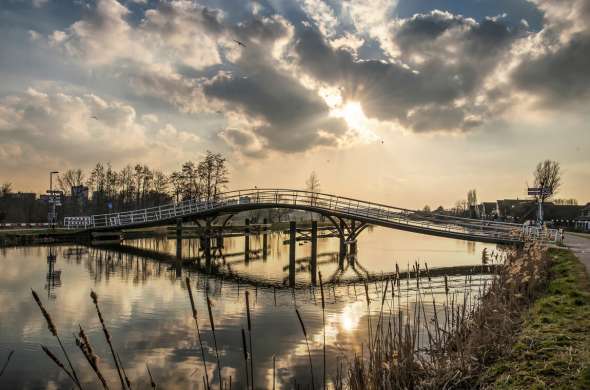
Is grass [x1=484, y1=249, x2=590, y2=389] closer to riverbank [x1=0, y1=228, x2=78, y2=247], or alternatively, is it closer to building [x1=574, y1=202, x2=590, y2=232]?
riverbank [x1=0, y1=228, x2=78, y2=247]

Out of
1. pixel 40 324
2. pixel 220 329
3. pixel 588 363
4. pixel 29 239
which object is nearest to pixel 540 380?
pixel 588 363

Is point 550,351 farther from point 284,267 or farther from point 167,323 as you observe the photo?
point 284,267

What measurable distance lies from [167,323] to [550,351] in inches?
409

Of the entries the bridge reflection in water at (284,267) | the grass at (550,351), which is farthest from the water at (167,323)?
the grass at (550,351)

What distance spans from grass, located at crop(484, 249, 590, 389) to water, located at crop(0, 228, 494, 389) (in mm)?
3594

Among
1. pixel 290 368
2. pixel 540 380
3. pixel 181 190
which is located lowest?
pixel 290 368

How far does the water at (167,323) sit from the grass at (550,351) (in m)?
3.59

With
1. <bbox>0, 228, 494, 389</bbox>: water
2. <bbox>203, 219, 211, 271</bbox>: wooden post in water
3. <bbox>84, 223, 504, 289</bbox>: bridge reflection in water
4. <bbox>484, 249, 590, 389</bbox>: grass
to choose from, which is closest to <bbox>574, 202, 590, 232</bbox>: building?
<bbox>84, 223, 504, 289</bbox>: bridge reflection in water

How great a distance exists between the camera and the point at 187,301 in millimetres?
16688

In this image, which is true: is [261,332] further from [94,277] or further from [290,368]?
[94,277]

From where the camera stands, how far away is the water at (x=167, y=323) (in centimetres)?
938

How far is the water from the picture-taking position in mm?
9383

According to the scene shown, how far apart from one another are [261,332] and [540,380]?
7.97m

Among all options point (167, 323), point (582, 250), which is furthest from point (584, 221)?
point (167, 323)
